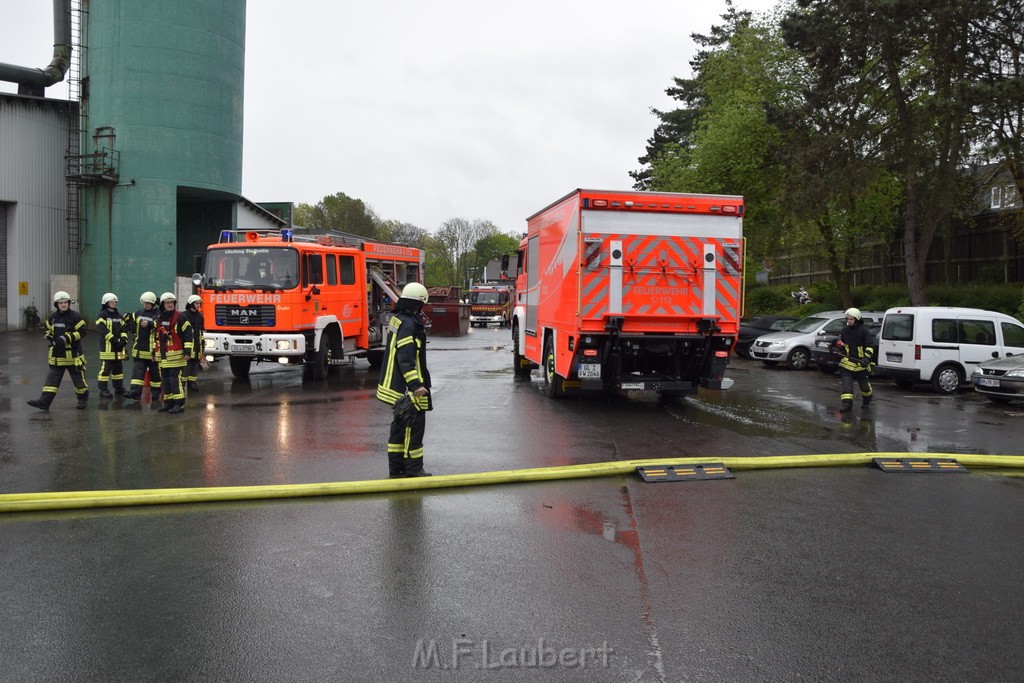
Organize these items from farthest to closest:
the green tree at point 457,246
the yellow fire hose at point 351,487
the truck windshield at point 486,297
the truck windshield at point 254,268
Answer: the green tree at point 457,246
the truck windshield at point 486,297
the truck windshield at point 254,268
the yellow fire hose at point 351,487

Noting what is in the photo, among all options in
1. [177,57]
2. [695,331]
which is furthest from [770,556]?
[177,57]

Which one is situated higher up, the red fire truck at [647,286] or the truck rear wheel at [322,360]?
the red fire truck at [647,286]

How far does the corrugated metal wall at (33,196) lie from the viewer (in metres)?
32.7

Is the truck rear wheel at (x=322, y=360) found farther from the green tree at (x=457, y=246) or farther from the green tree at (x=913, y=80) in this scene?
the green tree at (x=457, y=246)

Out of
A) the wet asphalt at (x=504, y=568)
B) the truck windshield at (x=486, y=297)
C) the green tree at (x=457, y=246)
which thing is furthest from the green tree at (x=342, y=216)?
the wet asphalt at (x=504, y=568)

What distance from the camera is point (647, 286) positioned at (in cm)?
1281

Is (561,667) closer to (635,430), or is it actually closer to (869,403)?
(635,430)

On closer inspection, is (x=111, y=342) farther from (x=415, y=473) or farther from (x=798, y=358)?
(x=798, y=358)

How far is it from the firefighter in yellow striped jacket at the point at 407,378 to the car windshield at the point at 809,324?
18031 mm

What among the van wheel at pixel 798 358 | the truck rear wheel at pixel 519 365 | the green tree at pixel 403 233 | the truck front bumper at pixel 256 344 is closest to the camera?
the truck front bumper at pixel 256 344

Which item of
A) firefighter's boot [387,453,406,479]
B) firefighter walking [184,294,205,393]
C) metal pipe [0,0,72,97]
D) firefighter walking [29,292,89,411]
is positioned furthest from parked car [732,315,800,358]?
metal pipe [0,0,72,97]

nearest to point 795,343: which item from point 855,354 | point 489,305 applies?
point 855,354

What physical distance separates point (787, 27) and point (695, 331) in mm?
16829

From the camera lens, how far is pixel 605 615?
185 inches
